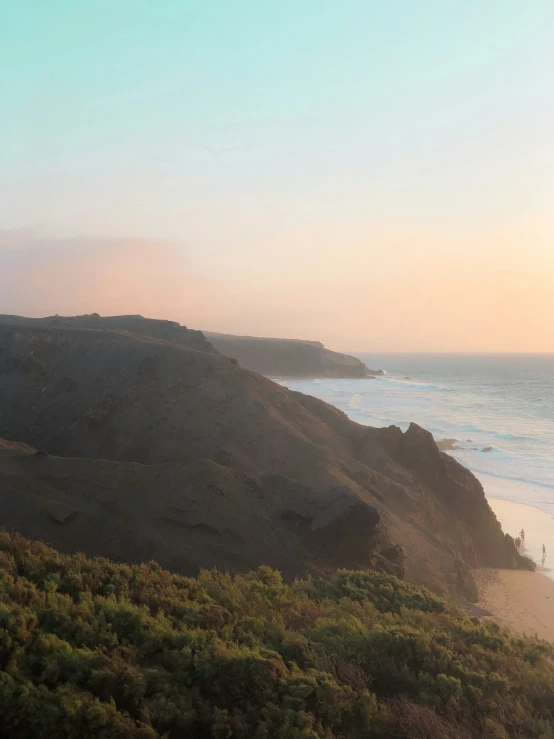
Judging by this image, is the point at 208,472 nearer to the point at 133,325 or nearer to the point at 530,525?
the point at 530,525

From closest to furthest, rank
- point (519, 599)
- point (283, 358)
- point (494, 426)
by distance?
point (519, 599) → point (494, 426) → point (283, 358)

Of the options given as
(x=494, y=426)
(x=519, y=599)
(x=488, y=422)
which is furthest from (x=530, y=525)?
(x=488, y=422)

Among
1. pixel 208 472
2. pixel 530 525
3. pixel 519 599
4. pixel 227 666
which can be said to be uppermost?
pixel 208 472

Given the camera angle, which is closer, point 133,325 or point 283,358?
point 133,325

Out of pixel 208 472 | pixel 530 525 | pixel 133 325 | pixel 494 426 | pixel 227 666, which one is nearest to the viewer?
pixel 227 666

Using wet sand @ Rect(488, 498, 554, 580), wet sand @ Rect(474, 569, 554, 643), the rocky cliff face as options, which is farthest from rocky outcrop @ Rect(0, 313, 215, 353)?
wet sand @ Rect(474, 569, 554, 643)

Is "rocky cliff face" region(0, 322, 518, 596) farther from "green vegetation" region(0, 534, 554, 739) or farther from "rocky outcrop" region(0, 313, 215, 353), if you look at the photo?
"rocky outcrop" region(0, 313, 215, 353)
